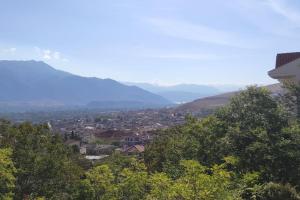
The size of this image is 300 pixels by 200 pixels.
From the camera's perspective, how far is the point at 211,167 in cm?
1739

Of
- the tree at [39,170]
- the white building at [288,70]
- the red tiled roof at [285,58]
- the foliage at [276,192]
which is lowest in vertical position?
the tree at [39,170]

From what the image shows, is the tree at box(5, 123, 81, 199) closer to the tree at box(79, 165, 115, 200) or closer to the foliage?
the tree at box(79, 165, 115, 200)

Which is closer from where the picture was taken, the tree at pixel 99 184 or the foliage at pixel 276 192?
the tree at pixel 99 184

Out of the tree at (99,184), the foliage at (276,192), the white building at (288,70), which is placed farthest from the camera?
the white building at (288,70)

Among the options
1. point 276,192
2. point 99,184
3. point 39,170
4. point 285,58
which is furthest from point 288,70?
point 99,184

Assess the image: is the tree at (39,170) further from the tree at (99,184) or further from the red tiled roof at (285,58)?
the red tiled roof at (285,58)

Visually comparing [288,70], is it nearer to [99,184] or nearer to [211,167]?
[211,167]

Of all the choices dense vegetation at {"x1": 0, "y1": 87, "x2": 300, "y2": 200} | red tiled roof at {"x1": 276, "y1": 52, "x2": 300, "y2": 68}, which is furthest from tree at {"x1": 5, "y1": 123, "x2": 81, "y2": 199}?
red tiled roof at {"x1": 276, "y1": 52, "x2": 300, "y2": 68}

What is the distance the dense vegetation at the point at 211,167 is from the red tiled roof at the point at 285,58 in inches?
216

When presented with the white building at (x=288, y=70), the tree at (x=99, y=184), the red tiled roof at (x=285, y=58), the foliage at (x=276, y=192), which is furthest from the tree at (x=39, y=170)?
the red tiled roof at (x=285, y=58)

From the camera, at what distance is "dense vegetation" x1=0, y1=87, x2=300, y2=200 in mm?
10898

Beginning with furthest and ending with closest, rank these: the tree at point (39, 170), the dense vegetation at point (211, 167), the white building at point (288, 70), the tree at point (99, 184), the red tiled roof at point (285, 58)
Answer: the red tiled roof at point (285, 58)
the white building at point (288, 70)
the tree at point (39, 170)
the tree at point (99, 184)
the dense vegetation at point (211, 167)

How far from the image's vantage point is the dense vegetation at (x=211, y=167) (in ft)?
35.8

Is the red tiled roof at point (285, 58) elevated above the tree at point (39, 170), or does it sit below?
above
